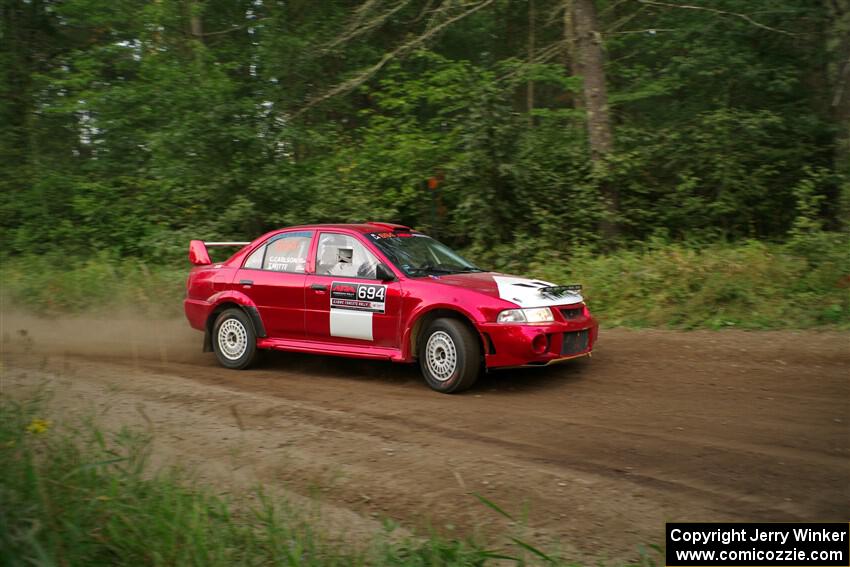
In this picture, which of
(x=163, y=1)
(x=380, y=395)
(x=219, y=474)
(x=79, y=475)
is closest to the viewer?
(x=79, y=475)

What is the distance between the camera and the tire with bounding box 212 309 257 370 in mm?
9141

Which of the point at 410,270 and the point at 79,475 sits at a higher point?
the point at 410,270

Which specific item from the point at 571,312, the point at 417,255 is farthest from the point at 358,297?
the point at 571,312

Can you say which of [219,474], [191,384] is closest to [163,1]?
[191,384]

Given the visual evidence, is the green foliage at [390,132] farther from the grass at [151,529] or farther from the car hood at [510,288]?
the grass at [151,529]

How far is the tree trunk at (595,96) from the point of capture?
48.3ft

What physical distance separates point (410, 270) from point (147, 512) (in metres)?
4.64

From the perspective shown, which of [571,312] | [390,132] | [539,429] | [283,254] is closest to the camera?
[539,429]

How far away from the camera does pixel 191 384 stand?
8.34 m

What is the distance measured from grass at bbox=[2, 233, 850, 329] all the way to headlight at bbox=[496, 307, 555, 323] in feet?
12.4

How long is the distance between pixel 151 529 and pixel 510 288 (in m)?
4.66

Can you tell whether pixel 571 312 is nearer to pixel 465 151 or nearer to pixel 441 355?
pixel 441 355

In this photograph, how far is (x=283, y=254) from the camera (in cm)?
911

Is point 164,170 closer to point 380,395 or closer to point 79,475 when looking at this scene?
point 380,395
